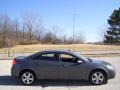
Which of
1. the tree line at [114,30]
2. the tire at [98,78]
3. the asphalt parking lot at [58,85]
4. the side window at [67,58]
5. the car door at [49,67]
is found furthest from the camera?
the tree line at [114,30]

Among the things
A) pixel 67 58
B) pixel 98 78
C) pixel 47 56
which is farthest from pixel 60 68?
pixel 98 78

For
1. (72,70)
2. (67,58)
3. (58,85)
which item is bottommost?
(58,85)

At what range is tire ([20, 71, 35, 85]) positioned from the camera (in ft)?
40.0

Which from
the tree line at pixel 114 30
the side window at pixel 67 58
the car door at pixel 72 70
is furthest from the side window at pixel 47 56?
the tree line at pixel 114 30

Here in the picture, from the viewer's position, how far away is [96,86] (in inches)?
458

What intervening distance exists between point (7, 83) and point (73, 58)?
2.95 metres

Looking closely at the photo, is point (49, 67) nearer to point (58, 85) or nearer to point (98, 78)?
point (58, 85)

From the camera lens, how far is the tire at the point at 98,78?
472 inches

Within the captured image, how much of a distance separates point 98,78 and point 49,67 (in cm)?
201

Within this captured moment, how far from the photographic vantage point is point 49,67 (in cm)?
1220

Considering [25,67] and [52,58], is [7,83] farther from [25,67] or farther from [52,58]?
[52,58]

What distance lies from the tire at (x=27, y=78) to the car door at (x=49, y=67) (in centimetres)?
30

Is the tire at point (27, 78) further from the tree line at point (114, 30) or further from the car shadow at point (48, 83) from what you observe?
the tree line at point (114, 30)

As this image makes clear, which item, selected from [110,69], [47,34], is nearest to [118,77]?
[110,69]
